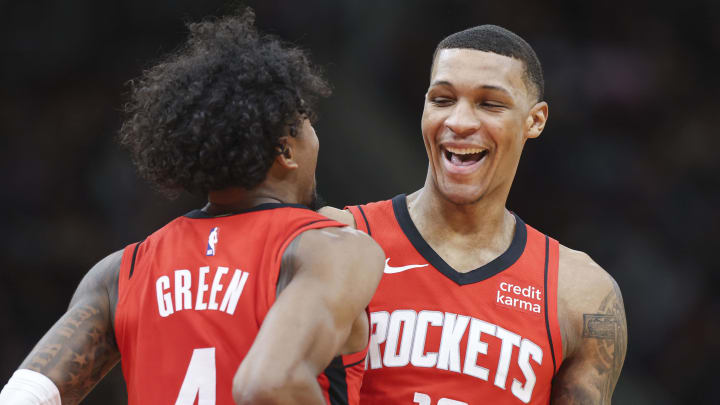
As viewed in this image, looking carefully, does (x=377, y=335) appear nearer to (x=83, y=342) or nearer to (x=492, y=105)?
(x=492, y=105)

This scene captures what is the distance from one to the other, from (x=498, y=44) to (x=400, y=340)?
114cm

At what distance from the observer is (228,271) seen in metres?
2.05

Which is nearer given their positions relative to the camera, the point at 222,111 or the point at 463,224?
the point at 222,111

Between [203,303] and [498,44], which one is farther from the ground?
[498,44]

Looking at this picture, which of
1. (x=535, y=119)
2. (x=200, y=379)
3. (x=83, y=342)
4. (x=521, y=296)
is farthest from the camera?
(x=535, y=119)

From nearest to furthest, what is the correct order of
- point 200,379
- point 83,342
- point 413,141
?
point 200,379
point 83,342
point 413,141

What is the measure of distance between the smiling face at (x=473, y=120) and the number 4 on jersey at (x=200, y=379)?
1.37 meters

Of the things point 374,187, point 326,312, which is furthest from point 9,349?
point 326,312

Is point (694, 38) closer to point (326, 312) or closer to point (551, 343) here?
point (551, 343)

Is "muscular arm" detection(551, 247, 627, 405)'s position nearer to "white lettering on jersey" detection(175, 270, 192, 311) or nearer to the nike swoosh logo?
the nike swoosh logo

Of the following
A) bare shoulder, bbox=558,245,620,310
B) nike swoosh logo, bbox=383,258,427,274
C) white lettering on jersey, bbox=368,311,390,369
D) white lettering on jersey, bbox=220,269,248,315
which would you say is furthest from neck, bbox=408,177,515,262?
white lettering on jersey, bbox=220,269,248,315

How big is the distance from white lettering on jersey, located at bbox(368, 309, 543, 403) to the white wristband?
1094mm

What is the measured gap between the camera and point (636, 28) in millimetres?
7113

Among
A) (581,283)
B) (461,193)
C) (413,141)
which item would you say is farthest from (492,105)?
(413,141)
